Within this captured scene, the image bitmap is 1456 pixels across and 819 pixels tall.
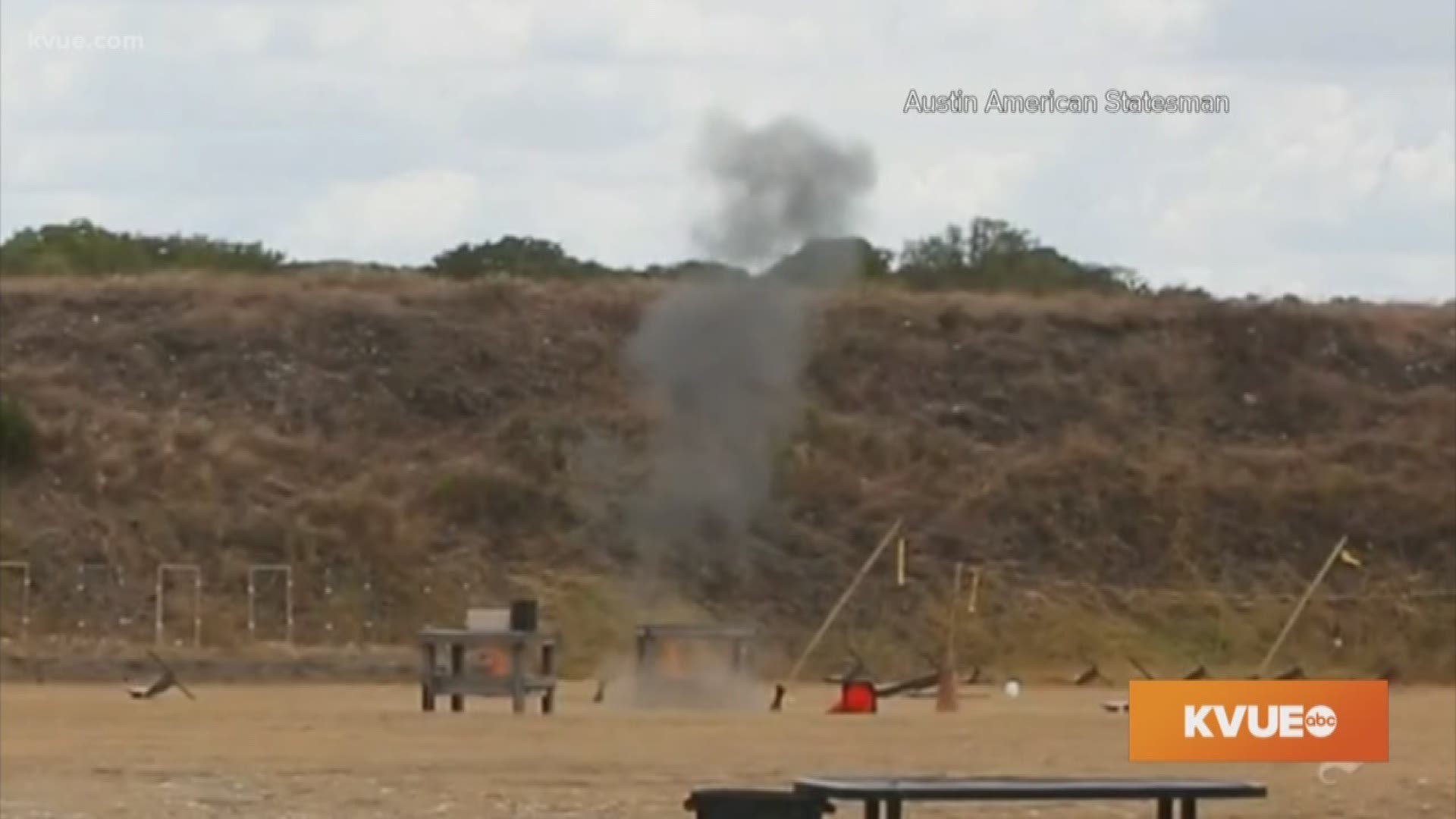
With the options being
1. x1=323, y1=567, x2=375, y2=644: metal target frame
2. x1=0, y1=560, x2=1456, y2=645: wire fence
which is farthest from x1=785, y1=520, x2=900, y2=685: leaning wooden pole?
x1=323, y1=567, x2=375, y2=644: metal target frame

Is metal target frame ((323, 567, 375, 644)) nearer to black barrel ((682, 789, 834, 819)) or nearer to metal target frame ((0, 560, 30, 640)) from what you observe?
metal target frame ((0, 560, 30, 640))

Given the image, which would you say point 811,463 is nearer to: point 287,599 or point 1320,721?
point 287,599

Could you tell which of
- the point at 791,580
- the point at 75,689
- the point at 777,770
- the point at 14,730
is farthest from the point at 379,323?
the point at 777,770

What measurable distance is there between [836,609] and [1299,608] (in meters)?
6.89

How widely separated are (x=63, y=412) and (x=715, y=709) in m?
25.1

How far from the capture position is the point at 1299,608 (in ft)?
167

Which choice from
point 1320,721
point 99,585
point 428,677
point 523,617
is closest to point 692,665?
point 523,617

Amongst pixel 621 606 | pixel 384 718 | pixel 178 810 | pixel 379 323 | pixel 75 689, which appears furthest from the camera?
pixel 379 323

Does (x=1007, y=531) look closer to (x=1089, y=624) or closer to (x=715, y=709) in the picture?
(x=1089, y=624)

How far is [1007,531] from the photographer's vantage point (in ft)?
185

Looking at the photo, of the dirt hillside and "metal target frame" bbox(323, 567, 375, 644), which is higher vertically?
the dirt hillside

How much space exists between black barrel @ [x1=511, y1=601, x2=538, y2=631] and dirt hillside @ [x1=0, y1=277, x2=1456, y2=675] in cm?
1219

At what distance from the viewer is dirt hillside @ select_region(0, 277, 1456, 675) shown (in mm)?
52344

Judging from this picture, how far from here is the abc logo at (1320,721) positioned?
2325cm
